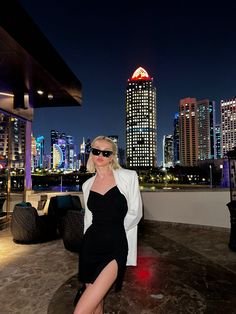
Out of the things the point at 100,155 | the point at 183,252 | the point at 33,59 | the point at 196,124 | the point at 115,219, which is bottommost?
the point at 183,252

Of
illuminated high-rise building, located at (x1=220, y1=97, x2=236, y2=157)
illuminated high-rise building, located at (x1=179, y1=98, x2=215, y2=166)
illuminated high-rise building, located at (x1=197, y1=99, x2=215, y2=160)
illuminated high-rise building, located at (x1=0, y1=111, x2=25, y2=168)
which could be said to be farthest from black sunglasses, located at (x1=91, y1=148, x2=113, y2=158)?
illuminated high-rise building, located at (x1=197, y1=99, x2=215, y2=160)

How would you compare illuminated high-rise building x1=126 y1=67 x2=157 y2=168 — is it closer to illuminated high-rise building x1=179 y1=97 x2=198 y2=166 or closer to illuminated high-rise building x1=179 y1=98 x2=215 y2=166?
illuminated high-rise building x1=179 y1=97 x2=198 y2=166

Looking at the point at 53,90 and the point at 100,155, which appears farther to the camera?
the point at 53,90

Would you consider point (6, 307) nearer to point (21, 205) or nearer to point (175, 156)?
point (21, 205)

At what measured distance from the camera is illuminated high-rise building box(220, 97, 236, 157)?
96.6 metres

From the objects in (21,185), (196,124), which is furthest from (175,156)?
(21,185)

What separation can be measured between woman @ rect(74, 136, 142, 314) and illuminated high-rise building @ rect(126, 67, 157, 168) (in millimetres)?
108649

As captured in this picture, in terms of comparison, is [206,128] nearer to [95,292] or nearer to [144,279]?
[144,279]

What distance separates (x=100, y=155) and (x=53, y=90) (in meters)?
4.81

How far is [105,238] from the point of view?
164 cm

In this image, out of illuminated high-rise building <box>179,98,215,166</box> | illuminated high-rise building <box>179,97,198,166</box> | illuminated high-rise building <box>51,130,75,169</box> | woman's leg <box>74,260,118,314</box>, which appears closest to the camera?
woman's leg <box>74,260,118,314</box>

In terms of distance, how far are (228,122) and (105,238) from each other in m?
106

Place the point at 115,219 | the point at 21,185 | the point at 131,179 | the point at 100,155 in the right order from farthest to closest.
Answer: the point at 21,185 < the point at 100,155 < the point at 131,179 < the point at 115,219

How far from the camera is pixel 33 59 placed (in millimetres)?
4441
